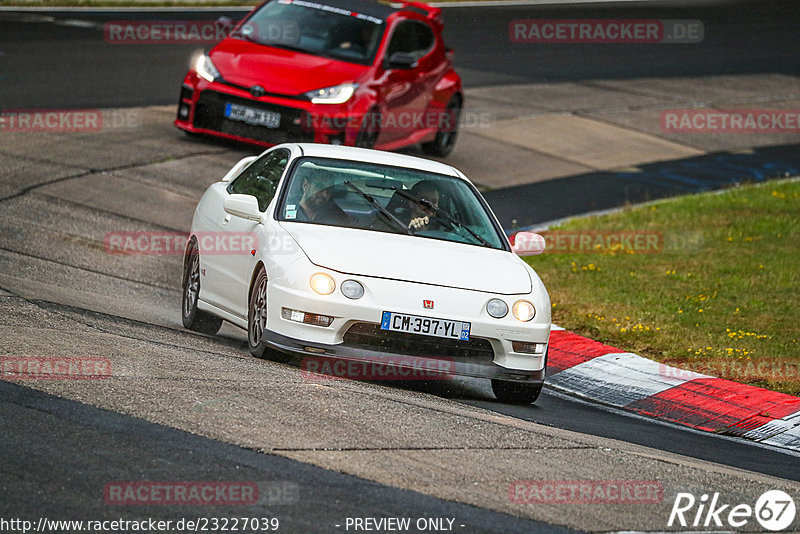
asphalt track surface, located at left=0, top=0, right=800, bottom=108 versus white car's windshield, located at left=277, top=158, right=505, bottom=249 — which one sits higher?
white car's windshield, located at left=277, top=158, right=505, bottom=249

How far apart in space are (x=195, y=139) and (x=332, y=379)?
368 inches

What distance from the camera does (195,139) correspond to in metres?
16.6

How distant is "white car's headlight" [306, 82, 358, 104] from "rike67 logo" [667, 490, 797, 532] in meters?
9.96

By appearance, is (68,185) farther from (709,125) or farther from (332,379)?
(709,125)

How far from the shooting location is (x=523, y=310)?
8086mm

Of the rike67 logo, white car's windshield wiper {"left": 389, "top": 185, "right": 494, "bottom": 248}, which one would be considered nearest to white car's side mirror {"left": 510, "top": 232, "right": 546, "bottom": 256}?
white car's windshield wiper {"left": 389, "top": 185, "right": 494, "bottom": 248}

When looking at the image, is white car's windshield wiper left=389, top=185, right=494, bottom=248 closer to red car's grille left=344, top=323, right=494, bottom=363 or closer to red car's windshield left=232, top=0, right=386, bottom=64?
red car's grille left=344, top=323, right=494, bottom=363

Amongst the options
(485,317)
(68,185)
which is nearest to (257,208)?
(485,317)

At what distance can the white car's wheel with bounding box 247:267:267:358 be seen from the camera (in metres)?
8.16

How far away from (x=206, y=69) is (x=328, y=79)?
4.84ft

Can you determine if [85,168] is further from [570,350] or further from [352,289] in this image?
[352,289]

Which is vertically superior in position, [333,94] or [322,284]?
[322,284]

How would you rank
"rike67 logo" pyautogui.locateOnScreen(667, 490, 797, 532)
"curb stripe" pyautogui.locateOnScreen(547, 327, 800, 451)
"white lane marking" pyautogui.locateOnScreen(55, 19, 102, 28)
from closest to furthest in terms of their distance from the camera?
"rike67 logo" pyautogui.locateOnScreen(667, 490, 797, 532) → "curb stripe" pyautogui.locateOnScreen(547, 327, 800, 451) → "white lane marking" pyautogui.locateOnScreen(55, 19, 102, 28)

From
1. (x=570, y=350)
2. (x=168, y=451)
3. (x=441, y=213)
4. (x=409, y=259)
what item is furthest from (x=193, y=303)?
(x=168, y=451)
